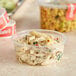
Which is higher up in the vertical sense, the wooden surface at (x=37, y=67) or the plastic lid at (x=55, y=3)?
the plastic lid at (x=55, y=3)

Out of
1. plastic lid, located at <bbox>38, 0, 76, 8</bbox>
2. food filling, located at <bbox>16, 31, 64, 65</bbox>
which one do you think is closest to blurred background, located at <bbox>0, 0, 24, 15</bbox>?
plastic lid, located at <bbox>38, 0, 76, 8</bbox>

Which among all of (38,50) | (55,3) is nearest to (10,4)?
(55,3)

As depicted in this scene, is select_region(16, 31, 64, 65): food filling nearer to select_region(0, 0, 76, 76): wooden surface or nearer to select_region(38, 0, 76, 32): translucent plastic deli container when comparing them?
select_region(0, 0, 76, 76): wooden surface

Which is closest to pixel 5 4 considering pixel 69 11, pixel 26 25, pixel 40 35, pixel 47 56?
pixel 26 25

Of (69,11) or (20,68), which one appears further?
(69,11)

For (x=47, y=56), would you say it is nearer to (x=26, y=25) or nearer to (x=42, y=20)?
(x=42, y=20)

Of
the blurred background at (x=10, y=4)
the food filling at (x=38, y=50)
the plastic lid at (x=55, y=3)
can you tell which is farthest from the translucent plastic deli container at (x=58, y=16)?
the food filling at (x=38, y=50)

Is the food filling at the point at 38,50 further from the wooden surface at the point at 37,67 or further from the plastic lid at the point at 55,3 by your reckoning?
the plastic lid at the point at 55,3

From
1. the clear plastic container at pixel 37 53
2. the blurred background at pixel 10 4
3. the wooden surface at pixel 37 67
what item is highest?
the blurred background at pixel 10 4
